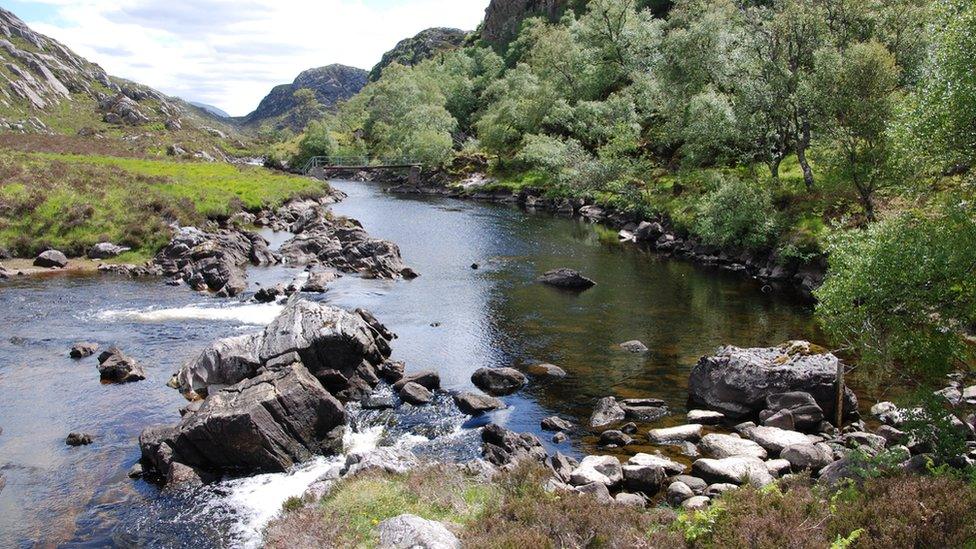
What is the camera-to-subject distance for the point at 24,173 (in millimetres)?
63094

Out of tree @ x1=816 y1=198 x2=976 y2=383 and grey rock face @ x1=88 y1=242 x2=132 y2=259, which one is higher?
tree @ x1=816 y1=198 x2=976 y2=383

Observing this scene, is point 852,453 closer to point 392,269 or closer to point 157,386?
point 157,386

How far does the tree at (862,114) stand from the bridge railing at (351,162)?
85539 mm

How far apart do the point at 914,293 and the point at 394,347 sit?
25498mm

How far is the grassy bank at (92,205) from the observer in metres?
55.8

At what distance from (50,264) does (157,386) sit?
2903 centimetres

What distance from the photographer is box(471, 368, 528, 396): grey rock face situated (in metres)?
31.4

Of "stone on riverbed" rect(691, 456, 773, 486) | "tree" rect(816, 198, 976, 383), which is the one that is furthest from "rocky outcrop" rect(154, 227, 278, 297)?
"tree" rect(816, 198, 976, 383)

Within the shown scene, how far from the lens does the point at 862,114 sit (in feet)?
161

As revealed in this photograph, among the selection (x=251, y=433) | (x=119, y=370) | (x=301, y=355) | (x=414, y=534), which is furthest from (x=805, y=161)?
(x=414, y=534)

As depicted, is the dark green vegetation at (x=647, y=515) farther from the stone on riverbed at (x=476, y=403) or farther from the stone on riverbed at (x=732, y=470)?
the stone on riverbed at (x=476, y=403)

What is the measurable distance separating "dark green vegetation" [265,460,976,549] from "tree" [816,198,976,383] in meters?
4.04

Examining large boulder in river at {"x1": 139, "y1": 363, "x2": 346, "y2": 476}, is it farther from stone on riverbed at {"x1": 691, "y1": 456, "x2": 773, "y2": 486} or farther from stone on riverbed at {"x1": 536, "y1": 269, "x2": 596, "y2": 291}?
stone on riverbed at {"x1": 536, "y1": 269, "x2": 596, "y2": 291}

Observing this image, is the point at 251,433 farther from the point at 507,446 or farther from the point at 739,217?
the point at 739,217
